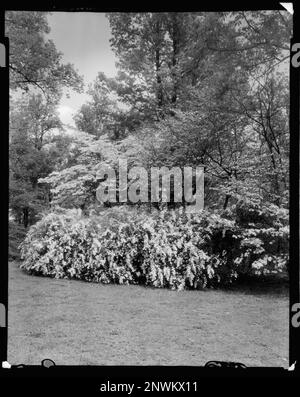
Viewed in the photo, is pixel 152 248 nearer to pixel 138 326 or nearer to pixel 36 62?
pixel 138 326

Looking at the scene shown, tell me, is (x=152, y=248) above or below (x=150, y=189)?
below

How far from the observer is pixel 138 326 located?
3.25 m

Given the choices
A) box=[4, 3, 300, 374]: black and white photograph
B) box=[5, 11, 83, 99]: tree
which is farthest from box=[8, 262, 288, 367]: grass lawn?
box=[5, 11, 83, 99]: tree

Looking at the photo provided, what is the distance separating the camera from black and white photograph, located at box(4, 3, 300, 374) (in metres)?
2.80

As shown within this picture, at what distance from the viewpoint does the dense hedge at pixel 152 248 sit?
4313mm

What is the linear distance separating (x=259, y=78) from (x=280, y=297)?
202 centimetres

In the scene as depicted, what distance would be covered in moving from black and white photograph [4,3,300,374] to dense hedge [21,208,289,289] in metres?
0.02

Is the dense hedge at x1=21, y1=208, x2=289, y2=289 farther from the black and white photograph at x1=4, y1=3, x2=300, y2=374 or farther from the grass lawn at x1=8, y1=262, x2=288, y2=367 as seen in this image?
the grass lawn at x1=8, y1=262, x2=288, y2=367

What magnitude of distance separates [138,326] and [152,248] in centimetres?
147

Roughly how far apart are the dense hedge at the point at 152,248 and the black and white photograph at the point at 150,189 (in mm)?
21

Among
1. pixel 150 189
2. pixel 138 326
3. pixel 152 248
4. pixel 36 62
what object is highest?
pixel 36 62

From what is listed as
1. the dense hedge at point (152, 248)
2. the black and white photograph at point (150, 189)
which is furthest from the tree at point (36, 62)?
the dense hedge at point (152, 248)

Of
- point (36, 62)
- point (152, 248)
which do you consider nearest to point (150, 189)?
point (152, 248)
